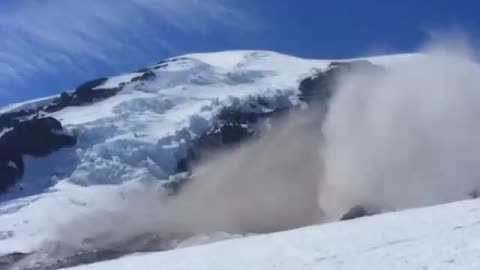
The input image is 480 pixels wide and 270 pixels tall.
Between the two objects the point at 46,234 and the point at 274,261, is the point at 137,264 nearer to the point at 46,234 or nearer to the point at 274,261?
the point at 274,261

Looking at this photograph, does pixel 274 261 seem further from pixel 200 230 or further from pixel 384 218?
pixel 200 230

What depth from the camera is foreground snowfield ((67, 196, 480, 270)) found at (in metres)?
26.1

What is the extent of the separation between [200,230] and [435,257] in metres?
172

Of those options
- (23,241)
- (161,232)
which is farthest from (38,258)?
(161,232)

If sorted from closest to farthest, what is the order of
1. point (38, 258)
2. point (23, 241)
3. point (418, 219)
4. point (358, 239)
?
point (358, 239) < point (418, 219) < point (38, 258) < point (23, 241)

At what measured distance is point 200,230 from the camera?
19575 cm

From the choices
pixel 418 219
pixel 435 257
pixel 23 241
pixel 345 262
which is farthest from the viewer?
pixel 23 241

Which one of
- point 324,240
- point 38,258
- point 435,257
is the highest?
point 38,258

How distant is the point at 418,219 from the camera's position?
125 ft

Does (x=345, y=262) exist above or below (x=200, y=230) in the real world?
below

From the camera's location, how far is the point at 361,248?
3081 centimetres

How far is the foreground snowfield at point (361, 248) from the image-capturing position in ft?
85.5

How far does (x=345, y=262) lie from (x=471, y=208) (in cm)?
1340

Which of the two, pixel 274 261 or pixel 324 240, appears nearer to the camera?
pixel 274 261
